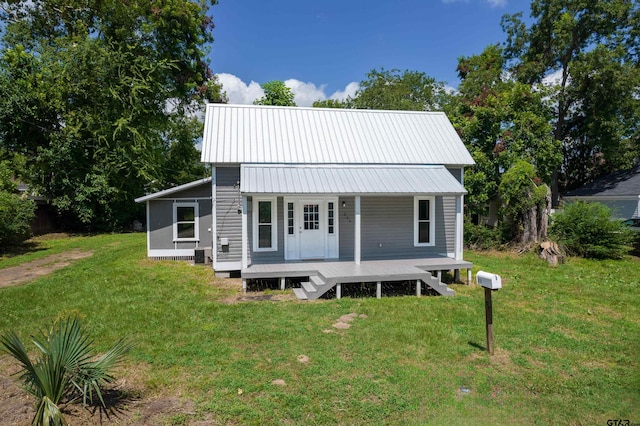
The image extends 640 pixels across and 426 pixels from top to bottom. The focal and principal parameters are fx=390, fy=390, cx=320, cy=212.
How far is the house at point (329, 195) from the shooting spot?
1023 centimetres

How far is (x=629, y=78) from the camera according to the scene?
1806 centimetres

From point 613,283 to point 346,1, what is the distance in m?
15.7

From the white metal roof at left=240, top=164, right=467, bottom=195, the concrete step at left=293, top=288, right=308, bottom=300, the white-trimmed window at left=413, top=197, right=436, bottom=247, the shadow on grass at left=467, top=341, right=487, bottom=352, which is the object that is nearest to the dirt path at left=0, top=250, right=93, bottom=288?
the white metal roof at left=240, top=164, right=467, bottom=195

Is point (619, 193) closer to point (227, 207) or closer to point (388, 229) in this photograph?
point (388, 229)

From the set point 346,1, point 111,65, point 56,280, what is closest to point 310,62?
point 346,1

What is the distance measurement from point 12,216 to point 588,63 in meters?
26.8

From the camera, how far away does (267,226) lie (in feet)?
36.4

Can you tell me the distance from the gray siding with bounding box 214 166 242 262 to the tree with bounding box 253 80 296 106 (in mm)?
18629

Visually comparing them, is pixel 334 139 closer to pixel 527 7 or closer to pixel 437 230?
pixel 437 230

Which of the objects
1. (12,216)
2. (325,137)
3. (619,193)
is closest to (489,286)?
(325,137)

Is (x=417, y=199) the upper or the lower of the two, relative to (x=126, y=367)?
upper

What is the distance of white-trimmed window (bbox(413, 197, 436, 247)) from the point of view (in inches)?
468

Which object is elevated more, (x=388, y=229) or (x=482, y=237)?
(x=388, y=229)

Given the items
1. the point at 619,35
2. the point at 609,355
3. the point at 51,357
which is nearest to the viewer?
the point at 51,357
